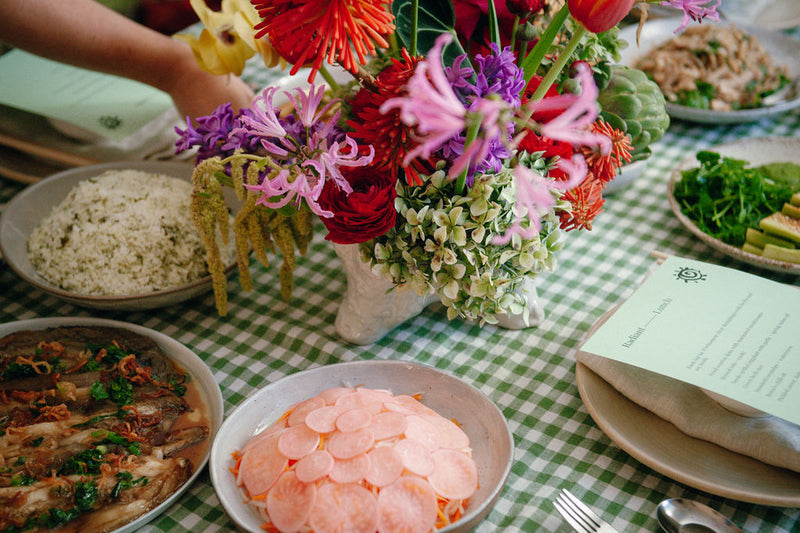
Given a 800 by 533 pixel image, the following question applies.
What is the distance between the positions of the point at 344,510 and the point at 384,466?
2.1 inches

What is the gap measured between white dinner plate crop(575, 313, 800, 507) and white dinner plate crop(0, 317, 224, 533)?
0.43m

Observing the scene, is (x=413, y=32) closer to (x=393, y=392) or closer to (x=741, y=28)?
(x=393, y=392)

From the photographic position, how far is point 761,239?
97 centimetres

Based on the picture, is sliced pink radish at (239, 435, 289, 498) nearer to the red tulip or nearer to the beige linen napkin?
the beige linen napkin

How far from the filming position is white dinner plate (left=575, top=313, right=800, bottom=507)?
0.64 m

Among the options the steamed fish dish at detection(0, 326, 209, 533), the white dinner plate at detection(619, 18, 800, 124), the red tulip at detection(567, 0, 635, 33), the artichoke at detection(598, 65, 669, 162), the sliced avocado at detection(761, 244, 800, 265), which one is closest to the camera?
the red tulip at detection(567, 0, 635, 33)

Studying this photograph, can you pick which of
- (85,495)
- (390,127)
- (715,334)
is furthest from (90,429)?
(715,334)

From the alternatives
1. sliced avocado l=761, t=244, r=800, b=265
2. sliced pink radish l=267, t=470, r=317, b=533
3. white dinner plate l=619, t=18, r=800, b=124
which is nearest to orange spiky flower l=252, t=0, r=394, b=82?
sliced pink radish l=267, t=470, r=317, b=533

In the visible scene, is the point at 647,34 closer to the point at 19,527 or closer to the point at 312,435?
the point at 312,435

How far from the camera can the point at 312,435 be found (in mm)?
647

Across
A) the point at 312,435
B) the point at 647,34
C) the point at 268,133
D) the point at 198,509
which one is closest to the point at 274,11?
the point at 268,133

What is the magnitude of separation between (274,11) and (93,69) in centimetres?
76

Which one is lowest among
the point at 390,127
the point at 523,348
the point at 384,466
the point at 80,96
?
the point at 523,348

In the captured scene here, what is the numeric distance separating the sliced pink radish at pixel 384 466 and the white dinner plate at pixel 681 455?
0.25 m
